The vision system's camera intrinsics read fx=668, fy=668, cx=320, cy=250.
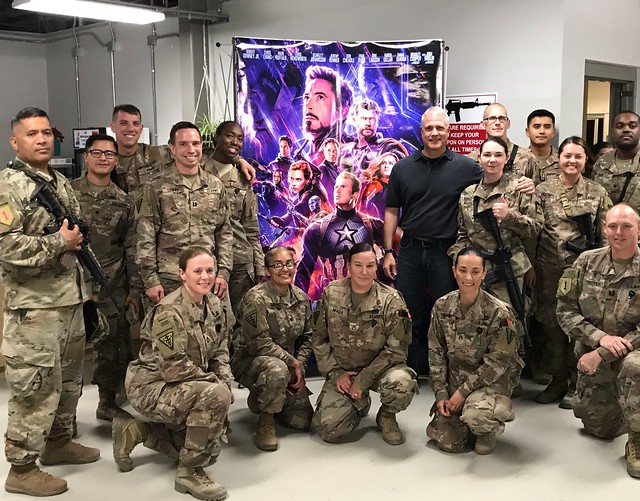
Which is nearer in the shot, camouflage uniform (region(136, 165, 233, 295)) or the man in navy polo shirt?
camouflage uniform (region(136, 165, 233, 295))

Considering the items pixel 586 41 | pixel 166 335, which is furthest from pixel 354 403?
pixel 586 41

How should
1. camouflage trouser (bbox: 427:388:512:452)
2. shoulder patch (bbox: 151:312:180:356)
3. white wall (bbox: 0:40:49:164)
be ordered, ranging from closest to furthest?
shoulder patch (bbox: 151:312:180:356)
camouflage trouser (bbox: 427:388:512:452)
white wall (bbox: 0:40:49:164)

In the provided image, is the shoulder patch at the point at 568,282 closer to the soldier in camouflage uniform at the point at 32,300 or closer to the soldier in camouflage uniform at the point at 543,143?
the soldier in camouflage uniform at the point at 543,143

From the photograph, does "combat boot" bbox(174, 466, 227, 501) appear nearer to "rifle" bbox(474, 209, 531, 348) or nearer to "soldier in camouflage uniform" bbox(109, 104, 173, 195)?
"soldier in camouflage uniform" bbox(109, 104, 173, 195)

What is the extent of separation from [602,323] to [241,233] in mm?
2297

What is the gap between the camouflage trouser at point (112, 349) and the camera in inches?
163

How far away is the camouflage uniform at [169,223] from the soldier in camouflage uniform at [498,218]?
1.60m

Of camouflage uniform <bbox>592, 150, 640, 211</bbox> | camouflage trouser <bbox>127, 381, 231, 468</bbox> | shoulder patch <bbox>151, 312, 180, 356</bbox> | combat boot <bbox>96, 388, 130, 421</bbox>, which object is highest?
camouflage uniform <bbox>592, 150, 640, 211</bbox>

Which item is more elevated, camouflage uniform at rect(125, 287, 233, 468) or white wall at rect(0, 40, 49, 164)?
white wall at rect(0, 40, 49, 164)

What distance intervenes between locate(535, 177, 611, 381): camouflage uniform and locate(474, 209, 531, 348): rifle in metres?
0.34

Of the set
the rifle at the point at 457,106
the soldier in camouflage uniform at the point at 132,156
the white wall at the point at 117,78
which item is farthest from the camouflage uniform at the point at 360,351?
the white wall at the point at 117,78

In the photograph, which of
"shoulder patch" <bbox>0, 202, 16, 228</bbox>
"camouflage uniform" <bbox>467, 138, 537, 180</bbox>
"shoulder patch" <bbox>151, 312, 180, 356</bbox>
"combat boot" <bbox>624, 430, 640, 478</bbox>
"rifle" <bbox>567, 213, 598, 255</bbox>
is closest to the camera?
"shoulder patch" <bbox>0, 202, 16, 228</bbox>

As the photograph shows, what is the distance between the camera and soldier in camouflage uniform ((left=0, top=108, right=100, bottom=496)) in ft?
9.97

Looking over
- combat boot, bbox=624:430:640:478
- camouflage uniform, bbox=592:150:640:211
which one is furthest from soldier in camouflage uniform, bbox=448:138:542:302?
combat boot, bbox=624:430:640:478
